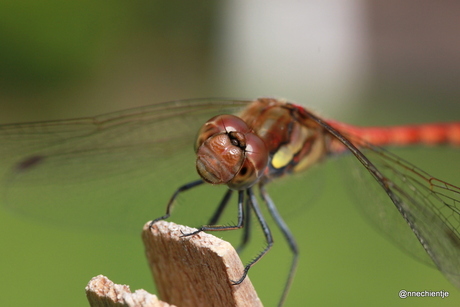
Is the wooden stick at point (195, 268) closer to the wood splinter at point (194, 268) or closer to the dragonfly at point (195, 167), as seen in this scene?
the wood splinter at point (194, 268)

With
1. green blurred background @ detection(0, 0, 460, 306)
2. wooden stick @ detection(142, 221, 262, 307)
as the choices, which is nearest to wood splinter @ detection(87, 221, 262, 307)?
wooden stick @ detection(142, 221, 262, 307)

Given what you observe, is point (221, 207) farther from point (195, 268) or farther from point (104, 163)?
point (195, 268)

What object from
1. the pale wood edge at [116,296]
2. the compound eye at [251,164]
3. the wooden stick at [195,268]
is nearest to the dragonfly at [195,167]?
the compound eye at [251,164]

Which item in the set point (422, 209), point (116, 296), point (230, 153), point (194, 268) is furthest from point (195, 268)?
point (422, 209)

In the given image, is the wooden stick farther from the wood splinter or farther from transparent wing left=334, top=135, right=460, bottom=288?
transparent wing left=334, top=135, right=460, bottom=288

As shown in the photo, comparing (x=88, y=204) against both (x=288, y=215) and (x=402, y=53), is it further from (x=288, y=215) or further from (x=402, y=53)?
(x=402, y=53)

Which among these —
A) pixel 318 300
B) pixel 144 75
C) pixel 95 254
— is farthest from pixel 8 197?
pixel 144 75
